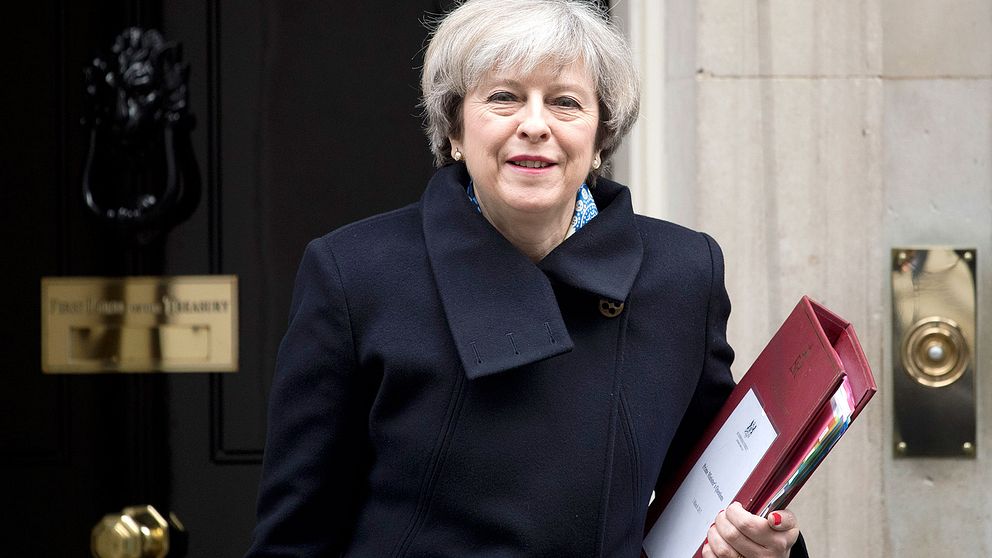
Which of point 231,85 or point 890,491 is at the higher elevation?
point 231,85

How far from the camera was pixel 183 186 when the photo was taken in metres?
2.71

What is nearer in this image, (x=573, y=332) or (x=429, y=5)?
(x=573, y=332)

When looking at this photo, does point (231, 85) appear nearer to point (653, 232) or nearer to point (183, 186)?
point (183, 186)

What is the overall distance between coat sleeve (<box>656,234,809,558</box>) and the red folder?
10cm

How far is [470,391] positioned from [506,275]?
17 cm

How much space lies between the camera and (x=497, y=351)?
1.61 m

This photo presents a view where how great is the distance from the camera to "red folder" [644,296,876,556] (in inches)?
58.4

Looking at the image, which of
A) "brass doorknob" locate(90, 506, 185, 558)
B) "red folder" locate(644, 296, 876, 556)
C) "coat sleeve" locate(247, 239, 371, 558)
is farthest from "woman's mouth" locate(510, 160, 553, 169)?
"brass doorknob" locate(90, 506, 185, 558)

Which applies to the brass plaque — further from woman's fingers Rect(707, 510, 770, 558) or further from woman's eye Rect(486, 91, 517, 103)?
woman's fingers Rect(707, 510, 770, 558)

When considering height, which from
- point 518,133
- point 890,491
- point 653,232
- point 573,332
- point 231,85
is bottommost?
point 890,491

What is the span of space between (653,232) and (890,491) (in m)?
1.00

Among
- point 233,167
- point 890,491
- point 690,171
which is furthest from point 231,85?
point 890,491

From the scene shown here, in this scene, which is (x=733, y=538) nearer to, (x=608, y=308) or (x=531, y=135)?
(x=608, y=308)

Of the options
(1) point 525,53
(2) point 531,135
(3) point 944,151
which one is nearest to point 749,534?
(2) point 531,135
